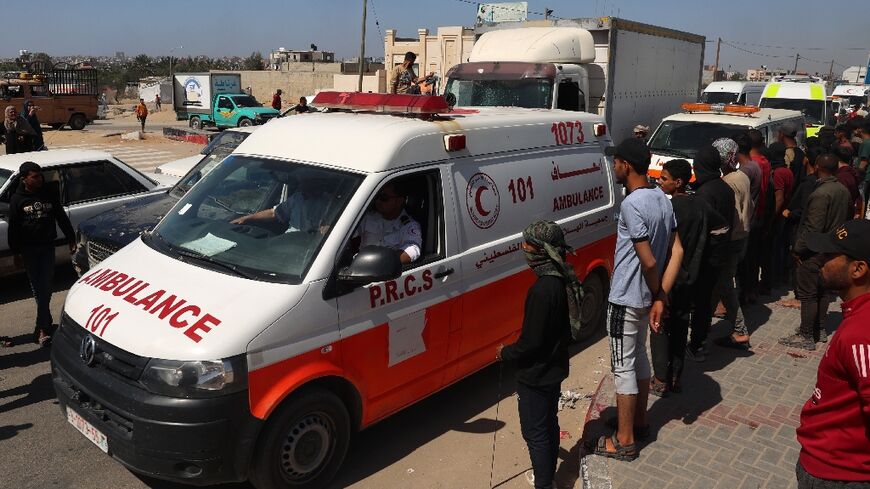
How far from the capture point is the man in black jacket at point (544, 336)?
3551 millimetres

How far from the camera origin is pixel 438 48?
47.9 m

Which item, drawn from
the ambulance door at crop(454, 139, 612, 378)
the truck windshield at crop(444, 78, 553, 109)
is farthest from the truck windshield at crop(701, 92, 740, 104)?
the ambulance door at crop(454, 139, 612, 378)

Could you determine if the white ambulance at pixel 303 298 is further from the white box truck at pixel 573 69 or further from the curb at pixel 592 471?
the white box truck at pixel 573 69

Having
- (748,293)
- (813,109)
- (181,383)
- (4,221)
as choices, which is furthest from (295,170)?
(813,109)

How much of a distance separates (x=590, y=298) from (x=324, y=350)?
135 inches

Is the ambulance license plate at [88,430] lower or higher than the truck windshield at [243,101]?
lower

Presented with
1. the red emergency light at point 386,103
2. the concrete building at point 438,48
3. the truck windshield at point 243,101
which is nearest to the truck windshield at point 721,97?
the red emergency light at point 386,103

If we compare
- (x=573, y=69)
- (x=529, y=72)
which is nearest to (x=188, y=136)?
(x=529, y=72)

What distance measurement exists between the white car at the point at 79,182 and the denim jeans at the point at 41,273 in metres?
1.77

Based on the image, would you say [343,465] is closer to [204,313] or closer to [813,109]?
[204,313]

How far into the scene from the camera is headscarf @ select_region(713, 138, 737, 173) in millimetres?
6098

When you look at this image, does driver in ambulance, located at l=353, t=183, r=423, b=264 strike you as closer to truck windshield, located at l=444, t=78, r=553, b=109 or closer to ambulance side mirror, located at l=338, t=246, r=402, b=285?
ambulance side mirror, located at l=338, t=246, r=402, b=285

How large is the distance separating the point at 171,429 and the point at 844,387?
3114 mm

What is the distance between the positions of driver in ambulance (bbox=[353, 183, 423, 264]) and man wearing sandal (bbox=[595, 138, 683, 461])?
1.35 m
